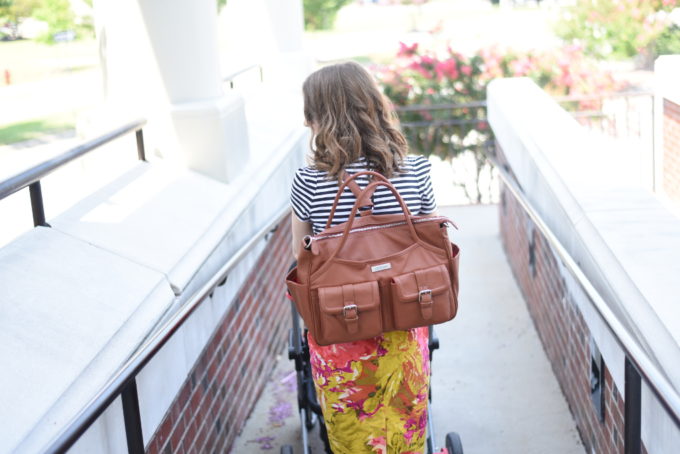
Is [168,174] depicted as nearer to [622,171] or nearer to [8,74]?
[8,74]

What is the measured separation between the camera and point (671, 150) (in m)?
6.55

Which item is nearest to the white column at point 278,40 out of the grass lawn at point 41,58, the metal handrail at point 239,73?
A: the metal handrail at point 239,73

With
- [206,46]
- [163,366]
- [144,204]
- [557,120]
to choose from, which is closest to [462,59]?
[557,120]

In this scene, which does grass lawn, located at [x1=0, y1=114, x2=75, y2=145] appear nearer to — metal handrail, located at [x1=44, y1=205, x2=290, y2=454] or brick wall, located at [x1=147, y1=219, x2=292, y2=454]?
brick wall, located at [x1=147, y1=219, x2=292, y2=454]

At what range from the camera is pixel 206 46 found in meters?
4.48

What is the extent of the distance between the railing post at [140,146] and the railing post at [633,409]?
271cm

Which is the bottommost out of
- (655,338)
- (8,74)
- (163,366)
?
(163,366)

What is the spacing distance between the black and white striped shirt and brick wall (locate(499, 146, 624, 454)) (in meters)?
1.01

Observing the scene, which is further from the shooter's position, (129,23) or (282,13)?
(282,13)

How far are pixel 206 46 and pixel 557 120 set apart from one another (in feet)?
7.29

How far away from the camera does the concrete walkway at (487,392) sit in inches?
167

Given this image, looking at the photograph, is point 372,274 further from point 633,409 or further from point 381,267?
point 633,409

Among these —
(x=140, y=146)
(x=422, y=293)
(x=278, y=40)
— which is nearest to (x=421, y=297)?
(x=422, y=293)

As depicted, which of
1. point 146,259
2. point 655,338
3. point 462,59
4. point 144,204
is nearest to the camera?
point 655,338
